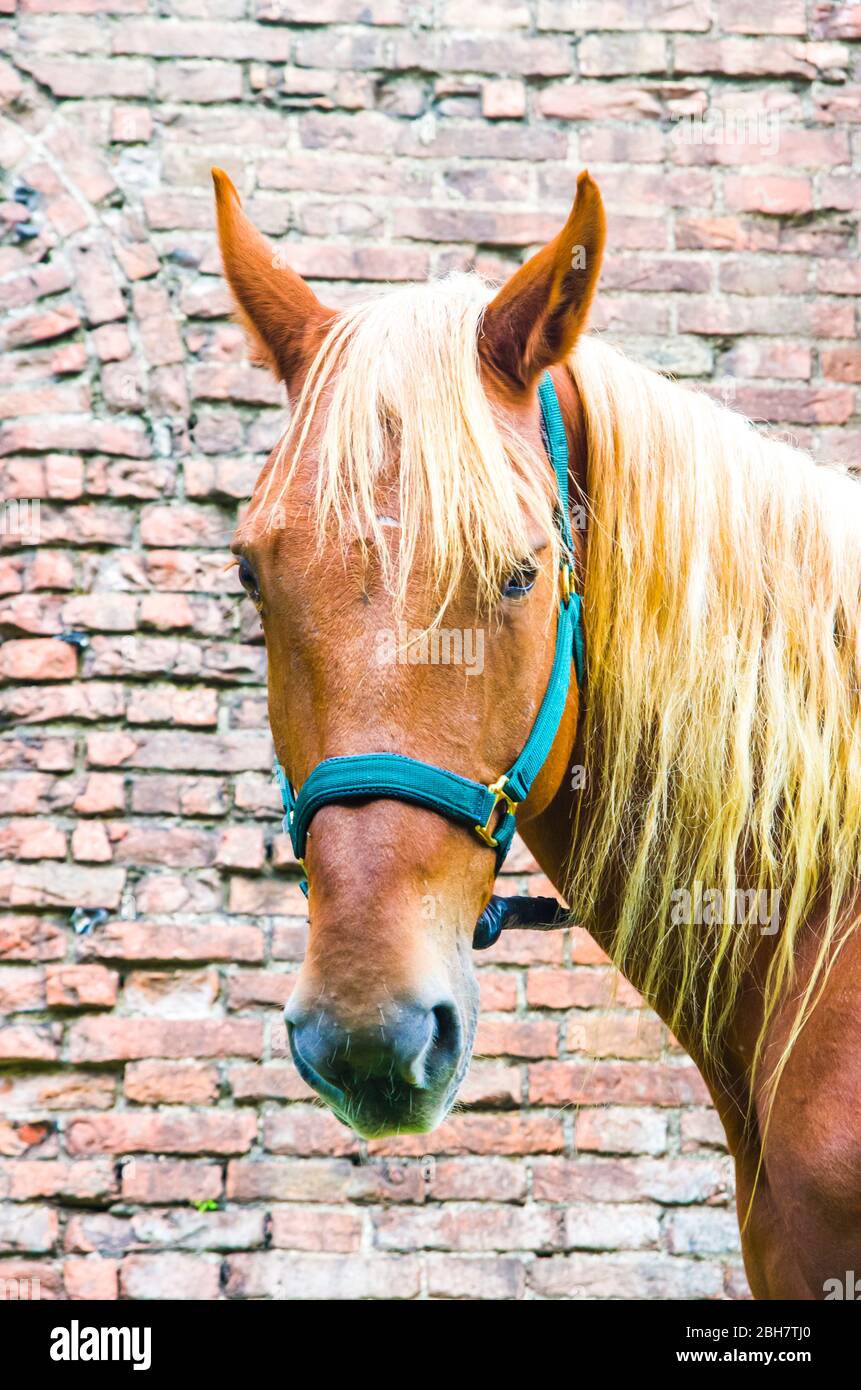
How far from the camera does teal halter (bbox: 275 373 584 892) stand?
1126 millimetres

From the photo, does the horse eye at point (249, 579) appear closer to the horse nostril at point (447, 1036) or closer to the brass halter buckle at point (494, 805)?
the brass halter buckle at point (494, 805)

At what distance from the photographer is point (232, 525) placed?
2.63 m

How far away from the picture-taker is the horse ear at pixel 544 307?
4.24 feet

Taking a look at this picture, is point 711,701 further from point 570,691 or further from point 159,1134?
point 159,1134

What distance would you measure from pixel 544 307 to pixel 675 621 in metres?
0.39

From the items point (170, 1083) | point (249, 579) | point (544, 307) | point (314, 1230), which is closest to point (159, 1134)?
point (170, 1083)

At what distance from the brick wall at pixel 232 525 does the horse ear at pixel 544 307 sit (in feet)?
4.44

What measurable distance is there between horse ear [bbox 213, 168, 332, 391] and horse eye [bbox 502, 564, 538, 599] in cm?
45

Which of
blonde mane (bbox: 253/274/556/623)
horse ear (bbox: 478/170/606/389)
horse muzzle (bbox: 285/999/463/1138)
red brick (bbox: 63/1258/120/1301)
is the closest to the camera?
horse muzzle (bbox: 285/999/463/1138)

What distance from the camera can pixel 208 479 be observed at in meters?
2.62

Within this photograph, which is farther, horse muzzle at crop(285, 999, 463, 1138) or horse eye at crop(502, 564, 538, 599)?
horse eye at crop(502, 564, 538, 599)

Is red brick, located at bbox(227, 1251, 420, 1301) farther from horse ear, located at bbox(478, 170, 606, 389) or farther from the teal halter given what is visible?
horse ear, located at bbox(478, 170, 606, 389)

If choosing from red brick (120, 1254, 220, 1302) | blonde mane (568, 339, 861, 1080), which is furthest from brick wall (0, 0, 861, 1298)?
blonde mane (568, 339, 861, 1080)

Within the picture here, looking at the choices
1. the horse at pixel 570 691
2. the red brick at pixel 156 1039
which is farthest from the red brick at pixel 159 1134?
the horse at pixel 570 691
